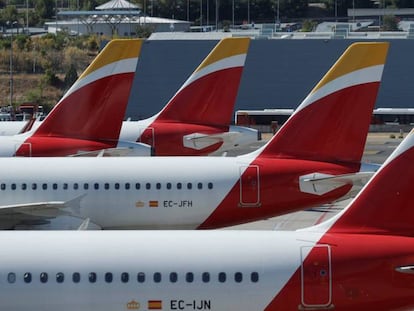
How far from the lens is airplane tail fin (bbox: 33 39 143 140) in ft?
115

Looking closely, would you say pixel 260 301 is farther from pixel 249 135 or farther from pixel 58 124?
pixel 249 135

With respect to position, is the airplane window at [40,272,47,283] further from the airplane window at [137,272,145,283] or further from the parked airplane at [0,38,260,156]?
the parked airplane at [0,38,260,156]

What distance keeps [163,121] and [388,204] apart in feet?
68.9

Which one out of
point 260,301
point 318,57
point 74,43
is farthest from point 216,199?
point 74,43

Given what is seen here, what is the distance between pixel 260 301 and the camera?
19078 mm

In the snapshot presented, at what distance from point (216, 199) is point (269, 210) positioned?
138cm

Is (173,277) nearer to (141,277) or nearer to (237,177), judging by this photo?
(141,277)

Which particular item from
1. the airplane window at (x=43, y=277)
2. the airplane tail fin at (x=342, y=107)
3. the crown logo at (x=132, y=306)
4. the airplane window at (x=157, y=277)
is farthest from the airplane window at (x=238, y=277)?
the airplane tail fin at (x=342, y=107)

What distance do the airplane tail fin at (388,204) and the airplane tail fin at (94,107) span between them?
16063mm

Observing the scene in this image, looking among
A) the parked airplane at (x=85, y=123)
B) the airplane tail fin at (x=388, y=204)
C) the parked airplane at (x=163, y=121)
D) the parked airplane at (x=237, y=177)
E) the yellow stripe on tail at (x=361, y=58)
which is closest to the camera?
the airplane tail fin at (x=388, y=204)

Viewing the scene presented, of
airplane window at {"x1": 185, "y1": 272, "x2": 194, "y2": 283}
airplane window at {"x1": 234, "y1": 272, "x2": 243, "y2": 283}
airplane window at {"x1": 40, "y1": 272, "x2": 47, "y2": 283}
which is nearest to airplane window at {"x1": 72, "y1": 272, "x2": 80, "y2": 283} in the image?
airplane window at {"x1": 40, "y1": 272, "x2": 47, "y2": 283}

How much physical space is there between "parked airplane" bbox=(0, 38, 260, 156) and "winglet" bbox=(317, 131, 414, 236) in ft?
51.9

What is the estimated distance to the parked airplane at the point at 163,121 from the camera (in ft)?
114

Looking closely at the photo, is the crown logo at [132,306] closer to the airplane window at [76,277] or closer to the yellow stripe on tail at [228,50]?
the airplane window at [76,277]
